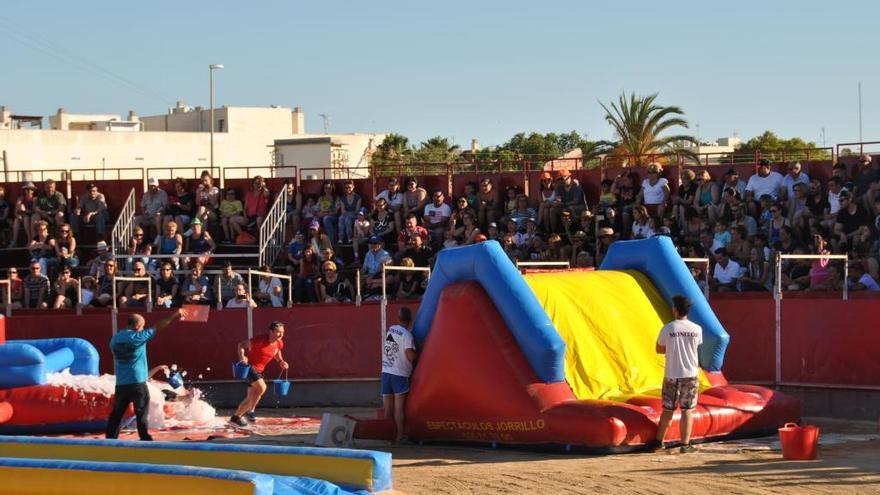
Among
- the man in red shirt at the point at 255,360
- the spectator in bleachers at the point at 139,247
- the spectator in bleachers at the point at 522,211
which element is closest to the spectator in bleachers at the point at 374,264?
the spectator in bleachers at the point at 522,211

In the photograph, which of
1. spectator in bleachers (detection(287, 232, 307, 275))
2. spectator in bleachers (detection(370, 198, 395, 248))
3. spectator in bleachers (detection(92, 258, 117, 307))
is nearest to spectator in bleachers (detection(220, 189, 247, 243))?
spectator in bleachers (detection(287, 232, 307, 275))

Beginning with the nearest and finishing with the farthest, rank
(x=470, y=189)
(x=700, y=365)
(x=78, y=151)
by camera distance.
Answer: (x=700, y=365), (x=470, y=189), (x=78, y=151)

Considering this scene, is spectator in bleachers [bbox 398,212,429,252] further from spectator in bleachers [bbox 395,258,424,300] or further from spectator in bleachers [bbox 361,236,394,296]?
spectator in bleachers [bbox 395,258,424,300]

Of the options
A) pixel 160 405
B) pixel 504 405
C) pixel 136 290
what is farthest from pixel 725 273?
pixel 136 290

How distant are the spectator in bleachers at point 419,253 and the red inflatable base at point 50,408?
19.4ft

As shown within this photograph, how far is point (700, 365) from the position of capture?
16438 millimetres

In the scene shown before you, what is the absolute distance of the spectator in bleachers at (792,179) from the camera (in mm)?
21141

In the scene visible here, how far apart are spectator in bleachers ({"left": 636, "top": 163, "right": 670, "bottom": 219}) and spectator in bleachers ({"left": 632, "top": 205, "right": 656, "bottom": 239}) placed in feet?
2.52

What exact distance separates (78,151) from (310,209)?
3395cm

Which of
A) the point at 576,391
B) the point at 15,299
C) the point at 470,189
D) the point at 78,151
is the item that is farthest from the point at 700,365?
the point at 78,151

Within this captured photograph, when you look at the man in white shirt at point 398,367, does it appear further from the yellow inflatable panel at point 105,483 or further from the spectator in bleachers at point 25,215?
the spectator in bleachers at point 25,215

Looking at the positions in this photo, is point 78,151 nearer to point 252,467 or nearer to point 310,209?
point 310,209

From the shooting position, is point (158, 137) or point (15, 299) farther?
point (158, 137)

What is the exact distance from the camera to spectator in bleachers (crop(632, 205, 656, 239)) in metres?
21.3
